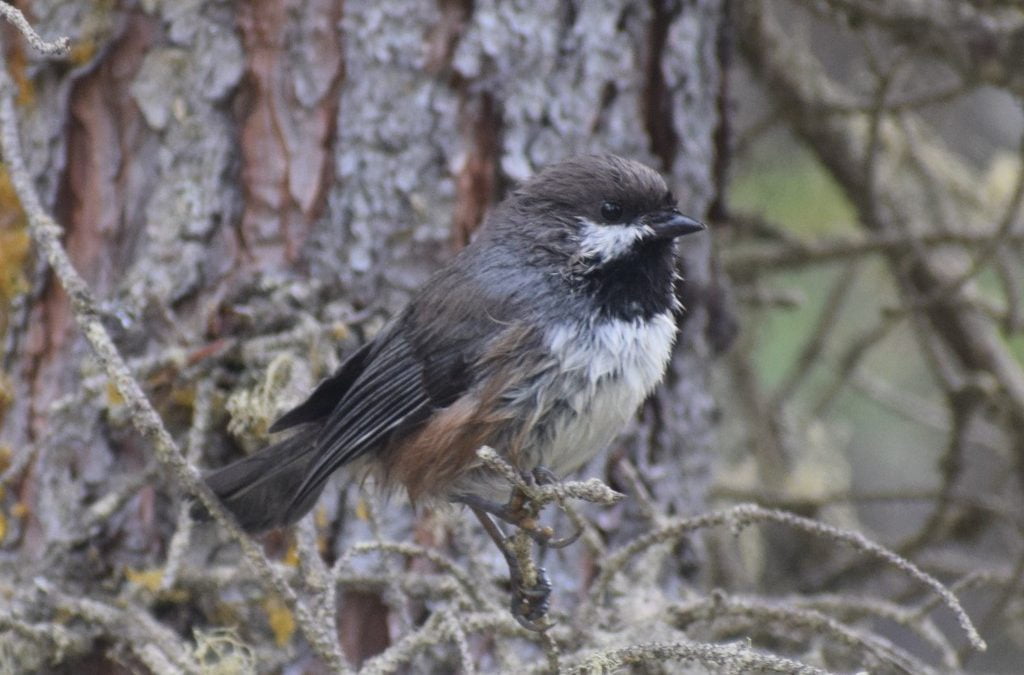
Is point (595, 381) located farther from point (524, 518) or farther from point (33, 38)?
point (33, 38)

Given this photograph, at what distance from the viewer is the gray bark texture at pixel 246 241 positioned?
3.04 metres

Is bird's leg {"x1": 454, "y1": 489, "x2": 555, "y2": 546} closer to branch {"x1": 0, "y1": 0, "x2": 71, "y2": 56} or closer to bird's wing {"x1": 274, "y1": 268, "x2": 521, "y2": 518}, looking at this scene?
bird's wing {"x1": 274, "y1": 268, "x2": 521, "y2": 518}

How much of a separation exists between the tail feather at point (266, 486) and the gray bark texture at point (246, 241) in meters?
0.14

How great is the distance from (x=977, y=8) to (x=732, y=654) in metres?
2.52

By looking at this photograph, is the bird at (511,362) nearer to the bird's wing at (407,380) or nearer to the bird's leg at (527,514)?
the bird's wing at (407,380)

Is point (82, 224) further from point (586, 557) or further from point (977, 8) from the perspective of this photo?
point (977, 8)

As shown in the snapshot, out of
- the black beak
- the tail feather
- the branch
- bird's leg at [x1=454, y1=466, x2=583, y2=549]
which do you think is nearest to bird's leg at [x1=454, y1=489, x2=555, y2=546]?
bird's leg at [x1=454, y1=466, x2=583, y2=549]

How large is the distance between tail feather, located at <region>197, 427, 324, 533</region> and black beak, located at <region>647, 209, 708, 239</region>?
95cm

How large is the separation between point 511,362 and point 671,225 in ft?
1.61

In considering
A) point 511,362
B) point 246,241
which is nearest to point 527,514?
point 511,362

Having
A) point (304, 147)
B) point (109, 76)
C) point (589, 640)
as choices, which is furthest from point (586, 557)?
point (109, 76)

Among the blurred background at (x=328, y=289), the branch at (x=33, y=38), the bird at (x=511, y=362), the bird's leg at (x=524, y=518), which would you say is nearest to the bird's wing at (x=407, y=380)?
the bird at (x=511, y=362)

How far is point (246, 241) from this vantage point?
3.17 meters

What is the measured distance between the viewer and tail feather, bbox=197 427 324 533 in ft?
9.18
